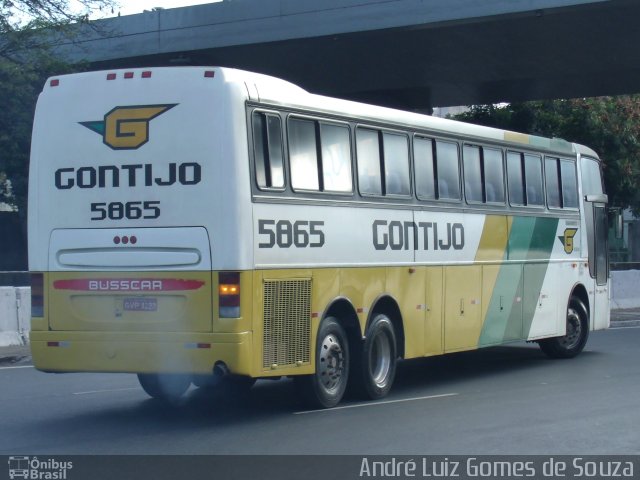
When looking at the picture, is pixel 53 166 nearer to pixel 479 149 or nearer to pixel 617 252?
pixel 479 149

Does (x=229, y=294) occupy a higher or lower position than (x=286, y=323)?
higher

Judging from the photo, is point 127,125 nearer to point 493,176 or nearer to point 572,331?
point 493,176

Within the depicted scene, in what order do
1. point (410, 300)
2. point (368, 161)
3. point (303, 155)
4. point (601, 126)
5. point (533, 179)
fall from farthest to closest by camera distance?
1. point (601, 126)
2. point (533, 179)
3. point (410, 300)
4. point (368, 161)
5. point (303, 155)

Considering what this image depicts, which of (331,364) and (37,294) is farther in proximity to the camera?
(331,364)

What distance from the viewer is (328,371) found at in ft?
38.3

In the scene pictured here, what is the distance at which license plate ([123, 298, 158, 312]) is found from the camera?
10578 millimetres

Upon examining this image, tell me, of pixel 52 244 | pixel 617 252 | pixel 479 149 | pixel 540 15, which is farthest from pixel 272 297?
pixel 617 252

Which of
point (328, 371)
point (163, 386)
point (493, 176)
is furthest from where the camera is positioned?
point (493, 176)

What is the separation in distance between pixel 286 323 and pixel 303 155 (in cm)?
181

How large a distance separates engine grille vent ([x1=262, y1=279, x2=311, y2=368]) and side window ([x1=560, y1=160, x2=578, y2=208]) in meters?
7.49

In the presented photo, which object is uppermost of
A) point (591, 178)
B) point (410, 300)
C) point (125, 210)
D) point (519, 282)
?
point (591, 178)

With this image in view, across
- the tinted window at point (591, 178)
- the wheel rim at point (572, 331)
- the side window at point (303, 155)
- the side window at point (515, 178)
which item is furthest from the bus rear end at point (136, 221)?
the tinted window at point (591, 178)

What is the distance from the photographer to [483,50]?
24.5 metres

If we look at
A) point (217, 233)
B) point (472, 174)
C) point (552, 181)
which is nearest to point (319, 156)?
point (217, 233)
